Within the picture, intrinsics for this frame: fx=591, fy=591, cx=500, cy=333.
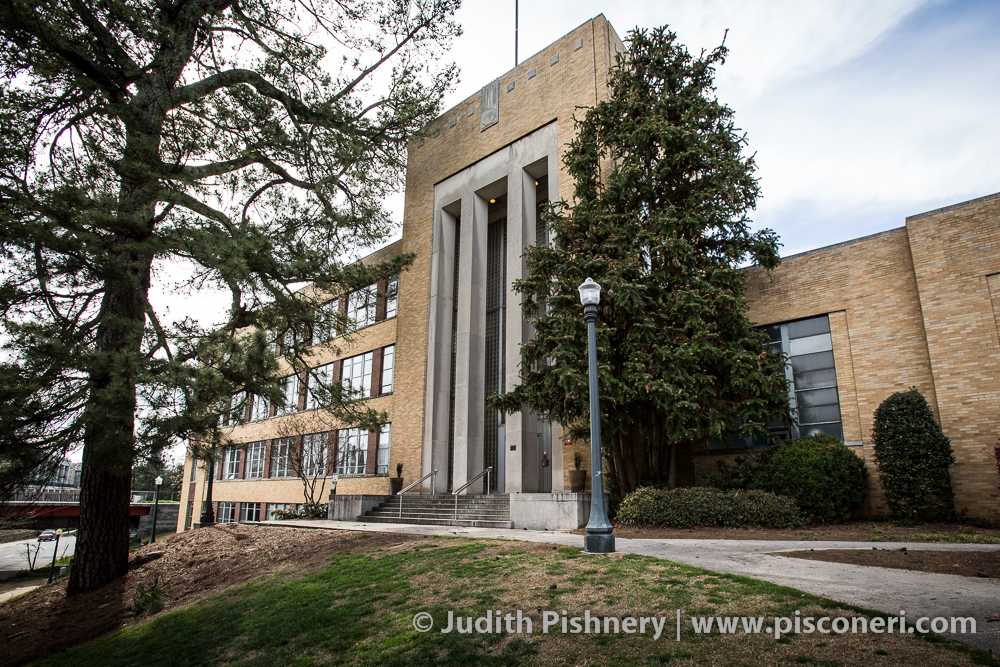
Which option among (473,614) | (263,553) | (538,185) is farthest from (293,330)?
(538,185)

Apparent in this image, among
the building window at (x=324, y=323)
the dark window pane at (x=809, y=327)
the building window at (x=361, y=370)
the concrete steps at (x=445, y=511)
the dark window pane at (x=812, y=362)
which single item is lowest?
the concrete steps at (x=445, y=511)

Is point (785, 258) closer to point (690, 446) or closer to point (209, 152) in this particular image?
point (690, 446)

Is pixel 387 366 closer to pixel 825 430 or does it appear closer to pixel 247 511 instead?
pixel 247 511

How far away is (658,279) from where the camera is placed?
13930 mm

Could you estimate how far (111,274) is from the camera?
9.06 metres

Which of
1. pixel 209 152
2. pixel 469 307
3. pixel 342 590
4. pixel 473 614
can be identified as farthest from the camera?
pixel 469 307

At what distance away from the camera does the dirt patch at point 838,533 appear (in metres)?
10.4

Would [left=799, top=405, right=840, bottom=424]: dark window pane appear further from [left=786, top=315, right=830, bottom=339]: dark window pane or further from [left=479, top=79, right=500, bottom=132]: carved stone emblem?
[left=479, top=79, right=500, bottom=132]: carved stone emblem

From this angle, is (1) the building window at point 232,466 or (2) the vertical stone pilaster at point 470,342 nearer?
(2) the vertical stone pilaster at point 470,342

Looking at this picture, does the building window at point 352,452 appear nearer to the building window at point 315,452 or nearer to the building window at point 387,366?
the building window at point 315,452

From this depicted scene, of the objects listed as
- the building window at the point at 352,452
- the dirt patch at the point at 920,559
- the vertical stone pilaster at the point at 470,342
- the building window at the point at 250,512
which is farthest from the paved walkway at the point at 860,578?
the building window at the point at 250,512

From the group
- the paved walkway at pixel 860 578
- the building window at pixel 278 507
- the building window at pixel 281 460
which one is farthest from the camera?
the building window at pixel 281 460

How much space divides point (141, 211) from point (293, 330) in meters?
3.53

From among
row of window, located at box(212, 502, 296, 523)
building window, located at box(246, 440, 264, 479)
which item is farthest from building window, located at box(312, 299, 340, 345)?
building window, located at box(246, 440, 264, 479)
